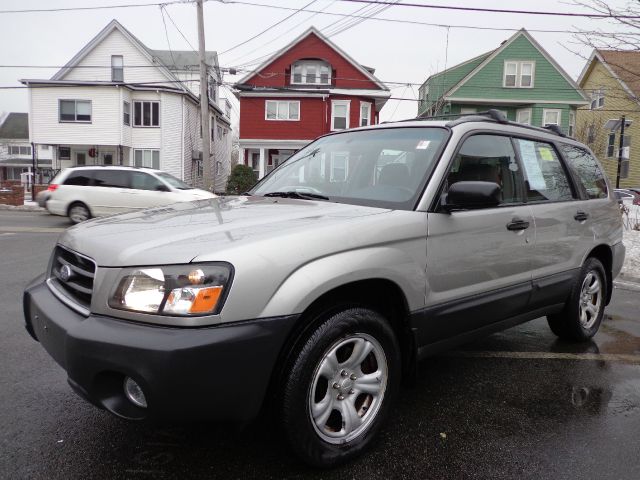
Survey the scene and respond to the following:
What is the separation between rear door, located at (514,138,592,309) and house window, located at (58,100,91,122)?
2902 cm

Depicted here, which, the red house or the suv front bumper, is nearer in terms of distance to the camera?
the suv front bumper

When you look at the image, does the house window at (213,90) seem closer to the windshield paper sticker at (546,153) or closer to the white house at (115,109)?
the white house at (115,109)

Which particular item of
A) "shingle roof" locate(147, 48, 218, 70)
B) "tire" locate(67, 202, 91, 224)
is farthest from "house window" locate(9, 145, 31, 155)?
"tire" locate(67, 202, 91, 224)

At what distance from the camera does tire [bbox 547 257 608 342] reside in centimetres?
421

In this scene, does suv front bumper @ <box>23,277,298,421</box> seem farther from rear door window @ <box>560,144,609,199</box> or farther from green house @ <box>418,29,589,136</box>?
green house @ <box>418,29,589,136</box>

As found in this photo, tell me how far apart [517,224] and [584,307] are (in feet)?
5.34

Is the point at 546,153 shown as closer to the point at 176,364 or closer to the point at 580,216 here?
the point at 580,216

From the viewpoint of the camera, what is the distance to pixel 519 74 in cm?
3041

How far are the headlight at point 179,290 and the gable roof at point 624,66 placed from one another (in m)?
9.09

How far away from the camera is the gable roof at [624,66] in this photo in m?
9.37

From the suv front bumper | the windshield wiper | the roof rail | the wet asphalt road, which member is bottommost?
the wet asphalt road

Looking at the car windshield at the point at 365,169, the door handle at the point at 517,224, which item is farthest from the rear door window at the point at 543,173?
the car windshield at the point at 365,169

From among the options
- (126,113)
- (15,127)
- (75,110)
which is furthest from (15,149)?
(126,113)

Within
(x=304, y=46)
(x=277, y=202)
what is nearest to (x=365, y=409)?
(x=277, y=202)
